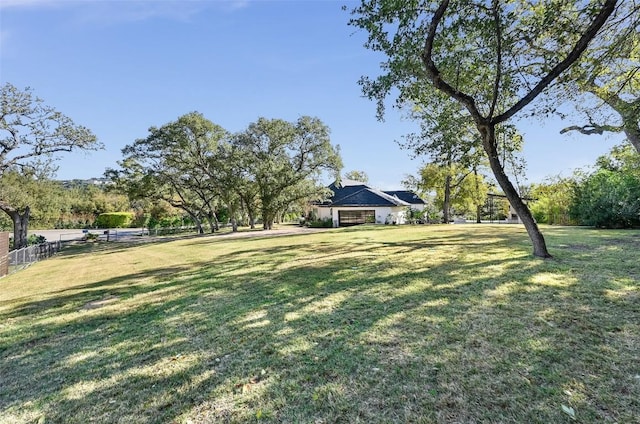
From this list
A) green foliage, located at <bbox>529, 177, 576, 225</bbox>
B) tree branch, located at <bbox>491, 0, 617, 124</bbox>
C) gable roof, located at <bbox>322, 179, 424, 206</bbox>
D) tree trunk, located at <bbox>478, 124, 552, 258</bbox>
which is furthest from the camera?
gable roof, located at <bbox>322, 179, 424, 206</bbox>

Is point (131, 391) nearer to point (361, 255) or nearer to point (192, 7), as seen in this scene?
point (361, 255)

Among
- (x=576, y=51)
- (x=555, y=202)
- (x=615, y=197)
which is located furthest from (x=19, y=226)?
(x=555, y=202)

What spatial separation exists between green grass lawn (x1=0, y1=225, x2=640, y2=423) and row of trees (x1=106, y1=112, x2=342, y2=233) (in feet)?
63.8

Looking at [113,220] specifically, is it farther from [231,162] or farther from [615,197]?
[615,197]

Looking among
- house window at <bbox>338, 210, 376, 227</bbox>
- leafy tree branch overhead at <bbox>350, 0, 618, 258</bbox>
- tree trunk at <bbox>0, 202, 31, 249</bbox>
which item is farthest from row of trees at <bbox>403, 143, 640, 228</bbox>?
tree trunk at <bbox>0, 202, 31, 249</bbox>

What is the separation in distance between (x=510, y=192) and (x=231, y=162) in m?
21.6

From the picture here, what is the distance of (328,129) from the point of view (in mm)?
27109

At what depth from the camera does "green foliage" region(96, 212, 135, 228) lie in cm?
4444

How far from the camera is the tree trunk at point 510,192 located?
7.59m

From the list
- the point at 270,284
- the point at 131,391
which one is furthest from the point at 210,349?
the point at 270,284

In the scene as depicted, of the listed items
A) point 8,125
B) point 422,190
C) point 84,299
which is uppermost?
point 8,125

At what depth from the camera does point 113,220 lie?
44.8 m

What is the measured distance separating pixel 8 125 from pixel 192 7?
16.8 meters

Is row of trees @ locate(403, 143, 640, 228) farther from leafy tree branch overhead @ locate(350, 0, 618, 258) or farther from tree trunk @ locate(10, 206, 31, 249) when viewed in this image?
tree trunk @ locate(10, 206, 31, 249)
